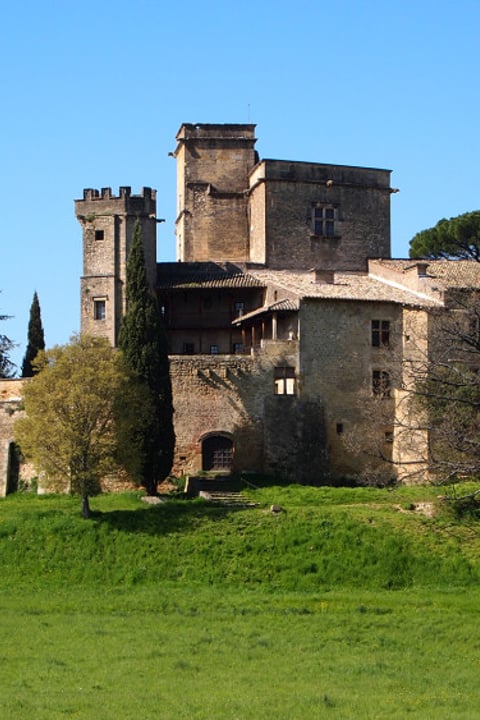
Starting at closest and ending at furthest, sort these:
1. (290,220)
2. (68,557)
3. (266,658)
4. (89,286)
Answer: (266,658) < (68,557) < (89,286) < (290,220)

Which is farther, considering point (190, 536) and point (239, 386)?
point (239, 386)

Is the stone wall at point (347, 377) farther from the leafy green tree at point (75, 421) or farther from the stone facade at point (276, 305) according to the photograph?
the leafy green tree at point (75, 421)

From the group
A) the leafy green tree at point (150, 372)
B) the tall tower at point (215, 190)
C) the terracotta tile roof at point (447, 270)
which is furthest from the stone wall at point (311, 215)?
the leafy green tree at point (150, 372)

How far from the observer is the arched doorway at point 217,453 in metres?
43.2

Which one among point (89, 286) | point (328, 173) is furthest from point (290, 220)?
point (89, 286)

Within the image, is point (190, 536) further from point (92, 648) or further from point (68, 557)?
point (92, 648)

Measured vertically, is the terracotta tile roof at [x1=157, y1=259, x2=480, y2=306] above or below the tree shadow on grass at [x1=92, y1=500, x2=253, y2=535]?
above

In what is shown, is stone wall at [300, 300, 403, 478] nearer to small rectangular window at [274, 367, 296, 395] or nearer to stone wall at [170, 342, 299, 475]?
small rectangular window at [274, 367, 296, 395]

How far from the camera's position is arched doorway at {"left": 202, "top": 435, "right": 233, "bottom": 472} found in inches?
1702

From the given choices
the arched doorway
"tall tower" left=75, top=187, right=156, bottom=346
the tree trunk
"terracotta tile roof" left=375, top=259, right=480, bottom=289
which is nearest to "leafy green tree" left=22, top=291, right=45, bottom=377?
"tall tower" left=75, top=187, right=156, bottom=346

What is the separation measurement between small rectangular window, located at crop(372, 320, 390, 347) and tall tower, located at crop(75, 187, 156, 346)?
9.82 metres

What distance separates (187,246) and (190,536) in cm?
2420

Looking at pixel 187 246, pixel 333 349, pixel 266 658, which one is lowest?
pixel 266 658

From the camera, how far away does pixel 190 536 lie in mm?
33125
